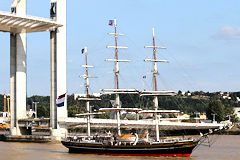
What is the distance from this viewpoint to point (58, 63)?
86.2 metres

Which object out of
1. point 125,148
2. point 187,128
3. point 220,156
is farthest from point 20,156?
point 187,128

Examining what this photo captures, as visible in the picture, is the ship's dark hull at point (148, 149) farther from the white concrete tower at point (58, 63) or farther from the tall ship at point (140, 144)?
the white concrete tower at point (58, 63)

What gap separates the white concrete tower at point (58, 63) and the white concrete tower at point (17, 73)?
8736 mm

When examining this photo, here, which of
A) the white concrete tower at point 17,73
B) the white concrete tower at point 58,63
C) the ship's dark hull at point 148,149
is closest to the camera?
the ship's dark hull at point 148,149

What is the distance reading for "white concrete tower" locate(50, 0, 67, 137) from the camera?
86312mm

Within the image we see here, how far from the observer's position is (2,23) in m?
87.4

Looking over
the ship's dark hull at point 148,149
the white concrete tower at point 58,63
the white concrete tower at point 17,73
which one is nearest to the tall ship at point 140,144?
the ship's dark hull at point 148,149

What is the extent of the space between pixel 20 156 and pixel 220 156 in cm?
2463

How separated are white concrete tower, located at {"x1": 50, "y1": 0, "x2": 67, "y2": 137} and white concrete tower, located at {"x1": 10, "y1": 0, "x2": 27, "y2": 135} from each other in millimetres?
8736

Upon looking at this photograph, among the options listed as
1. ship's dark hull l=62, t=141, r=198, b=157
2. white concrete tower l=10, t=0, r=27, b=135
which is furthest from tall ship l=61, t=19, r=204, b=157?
white concrete tower l=10, t=0, r=27, b=135

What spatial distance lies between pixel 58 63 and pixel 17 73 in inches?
433

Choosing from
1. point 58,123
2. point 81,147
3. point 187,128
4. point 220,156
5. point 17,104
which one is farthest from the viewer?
point 187,128

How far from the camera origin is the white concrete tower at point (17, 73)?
92688 mm

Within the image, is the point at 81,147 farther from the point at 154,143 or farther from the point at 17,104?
the point at 17,104
